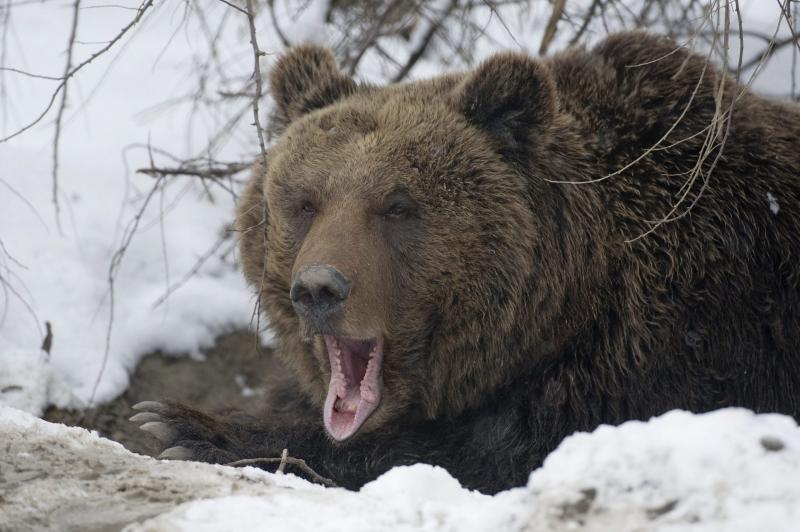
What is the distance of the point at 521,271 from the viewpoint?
4098 millimetres

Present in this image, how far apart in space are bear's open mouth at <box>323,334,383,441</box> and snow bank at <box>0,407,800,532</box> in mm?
1047

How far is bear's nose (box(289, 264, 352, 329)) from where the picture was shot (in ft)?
11.9

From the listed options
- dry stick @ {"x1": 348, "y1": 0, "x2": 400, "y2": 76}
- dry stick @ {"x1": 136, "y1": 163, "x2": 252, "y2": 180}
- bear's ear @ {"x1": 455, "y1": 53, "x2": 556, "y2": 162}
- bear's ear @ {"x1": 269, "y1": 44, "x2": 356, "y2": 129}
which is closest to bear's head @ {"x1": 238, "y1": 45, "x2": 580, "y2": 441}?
bear's ear @ {"x1": 455, "y1": 53, "x2": 556, "y2": 162}

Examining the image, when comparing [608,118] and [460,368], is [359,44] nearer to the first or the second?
[608,118]

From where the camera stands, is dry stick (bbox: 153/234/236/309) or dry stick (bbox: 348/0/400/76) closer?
dry stick (bbox: 153/234/236/309)

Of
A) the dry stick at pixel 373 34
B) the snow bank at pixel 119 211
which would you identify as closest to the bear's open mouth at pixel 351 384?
the snow bank at pixel 119 211

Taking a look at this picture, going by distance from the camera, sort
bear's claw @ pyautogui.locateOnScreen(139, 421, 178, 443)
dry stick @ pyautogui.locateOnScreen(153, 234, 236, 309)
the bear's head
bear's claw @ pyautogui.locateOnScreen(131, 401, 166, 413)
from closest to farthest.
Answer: the bear's head < bear's claw @ pyautogui.locateOnScreen(139, 421, 178, 443) < bear's claw @ pyautogui.locateOnScreen(131, 401, 166, 413) < dry stick @ pyautogui.locateOnScreen(153, 234, 236, 309)

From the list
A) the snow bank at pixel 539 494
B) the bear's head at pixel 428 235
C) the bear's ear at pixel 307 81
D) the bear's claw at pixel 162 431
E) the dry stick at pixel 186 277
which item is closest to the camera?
the snow bank at pixel 539 494

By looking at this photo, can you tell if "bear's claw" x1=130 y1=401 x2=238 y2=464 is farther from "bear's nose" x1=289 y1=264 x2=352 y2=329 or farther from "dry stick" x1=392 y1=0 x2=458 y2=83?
"dry stick" x1=392 y1=0 x2=458 y2=83

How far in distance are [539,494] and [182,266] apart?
4777 mm

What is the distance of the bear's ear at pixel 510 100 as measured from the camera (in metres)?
4.08

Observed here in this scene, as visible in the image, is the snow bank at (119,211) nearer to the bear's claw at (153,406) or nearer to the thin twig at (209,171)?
the thin twig at (209,171)

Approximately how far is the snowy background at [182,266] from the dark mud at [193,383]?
9 centimetres

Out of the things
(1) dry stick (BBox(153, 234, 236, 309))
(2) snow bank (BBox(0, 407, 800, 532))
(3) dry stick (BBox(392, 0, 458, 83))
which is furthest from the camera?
(3) dry stick (BBox(392, 0, 458, 83))
